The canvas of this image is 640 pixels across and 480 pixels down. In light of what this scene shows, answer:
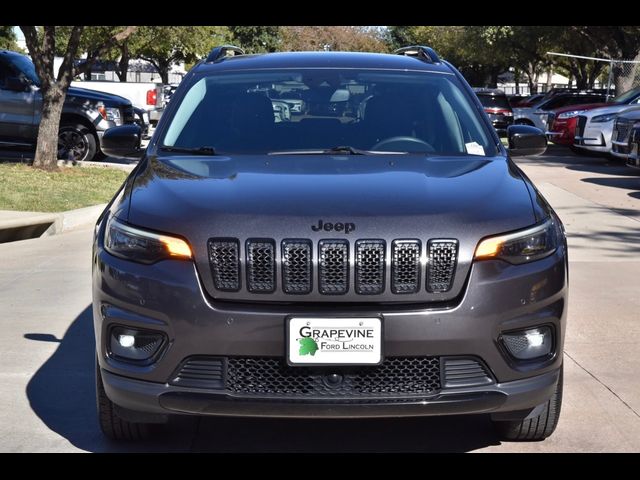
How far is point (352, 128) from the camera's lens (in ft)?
18.1

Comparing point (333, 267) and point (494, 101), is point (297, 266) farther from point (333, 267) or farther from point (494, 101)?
point (494, 101)

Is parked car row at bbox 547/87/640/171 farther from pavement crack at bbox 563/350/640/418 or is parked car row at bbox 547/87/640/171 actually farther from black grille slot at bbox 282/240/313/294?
black grille slot at bbox 282/240/313/294

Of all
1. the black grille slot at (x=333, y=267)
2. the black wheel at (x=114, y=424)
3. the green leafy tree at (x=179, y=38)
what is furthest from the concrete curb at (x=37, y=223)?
the green leafy tree at (x=179, y=38)

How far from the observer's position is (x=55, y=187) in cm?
1491

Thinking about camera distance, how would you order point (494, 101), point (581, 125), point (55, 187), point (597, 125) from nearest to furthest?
point (55, 187) → point (597, 125) → point (581, 125) → point (494, 101)

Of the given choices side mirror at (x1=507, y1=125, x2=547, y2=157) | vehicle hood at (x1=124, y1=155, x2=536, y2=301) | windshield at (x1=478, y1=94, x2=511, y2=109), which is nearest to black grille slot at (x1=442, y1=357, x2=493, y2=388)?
vehicle hood at (x1=124, y1=155, x2=536, y2=301)

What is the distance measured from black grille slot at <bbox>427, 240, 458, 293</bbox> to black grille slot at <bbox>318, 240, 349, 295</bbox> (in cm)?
30

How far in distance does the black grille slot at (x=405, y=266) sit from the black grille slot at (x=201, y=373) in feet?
2.30

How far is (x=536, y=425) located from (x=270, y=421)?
121cm

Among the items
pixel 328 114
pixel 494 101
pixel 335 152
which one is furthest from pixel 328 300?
pixel 494 101

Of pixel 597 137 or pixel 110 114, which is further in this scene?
pixel 597 137

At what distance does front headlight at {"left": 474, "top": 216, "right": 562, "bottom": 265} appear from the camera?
161 inches
